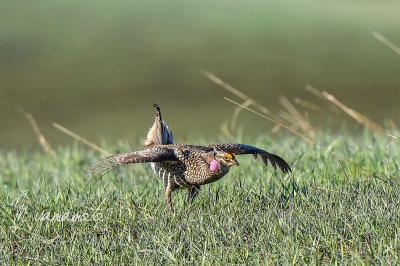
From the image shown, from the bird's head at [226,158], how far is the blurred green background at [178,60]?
35.7ft

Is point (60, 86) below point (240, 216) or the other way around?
below

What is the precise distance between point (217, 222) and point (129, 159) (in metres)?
0.76

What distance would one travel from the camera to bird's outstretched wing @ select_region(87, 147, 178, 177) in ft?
20.5

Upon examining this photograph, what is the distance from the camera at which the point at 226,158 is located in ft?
21.6

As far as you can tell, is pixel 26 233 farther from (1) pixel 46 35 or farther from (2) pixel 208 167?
(1) pixel 46 35

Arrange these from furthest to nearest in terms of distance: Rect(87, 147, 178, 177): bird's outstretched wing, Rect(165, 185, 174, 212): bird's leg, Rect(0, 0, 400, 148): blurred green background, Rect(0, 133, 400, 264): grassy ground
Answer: Rect(0, 0, 400, 148): blurred green background, Rect(165, 185, 174, 212): bird's leg, Rect(87, 147, 178, 177): bird's outstretched wing, Rect(0, 133, 400, 264): grassy ground

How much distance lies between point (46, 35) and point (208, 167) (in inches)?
683

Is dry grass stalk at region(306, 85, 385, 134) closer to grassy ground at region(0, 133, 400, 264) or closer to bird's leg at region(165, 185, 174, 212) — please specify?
grassy ground at region(0, 133, 400, 264)

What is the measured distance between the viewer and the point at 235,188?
6.79 m

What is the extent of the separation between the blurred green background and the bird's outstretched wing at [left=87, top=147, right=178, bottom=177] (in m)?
10.9

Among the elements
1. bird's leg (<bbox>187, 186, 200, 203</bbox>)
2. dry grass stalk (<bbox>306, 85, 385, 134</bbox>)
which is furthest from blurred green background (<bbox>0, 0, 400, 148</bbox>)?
bird's leg (<bbox>187, 186, 200, 203</bbox>)

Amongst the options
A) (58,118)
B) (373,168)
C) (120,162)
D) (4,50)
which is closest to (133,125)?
(58,118)

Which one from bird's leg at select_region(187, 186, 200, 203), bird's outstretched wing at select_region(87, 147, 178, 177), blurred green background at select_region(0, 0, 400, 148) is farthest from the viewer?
blurred green background at select_region(0, 0, 400, 148)

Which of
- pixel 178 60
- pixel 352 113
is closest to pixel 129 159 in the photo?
pixel 352 113
